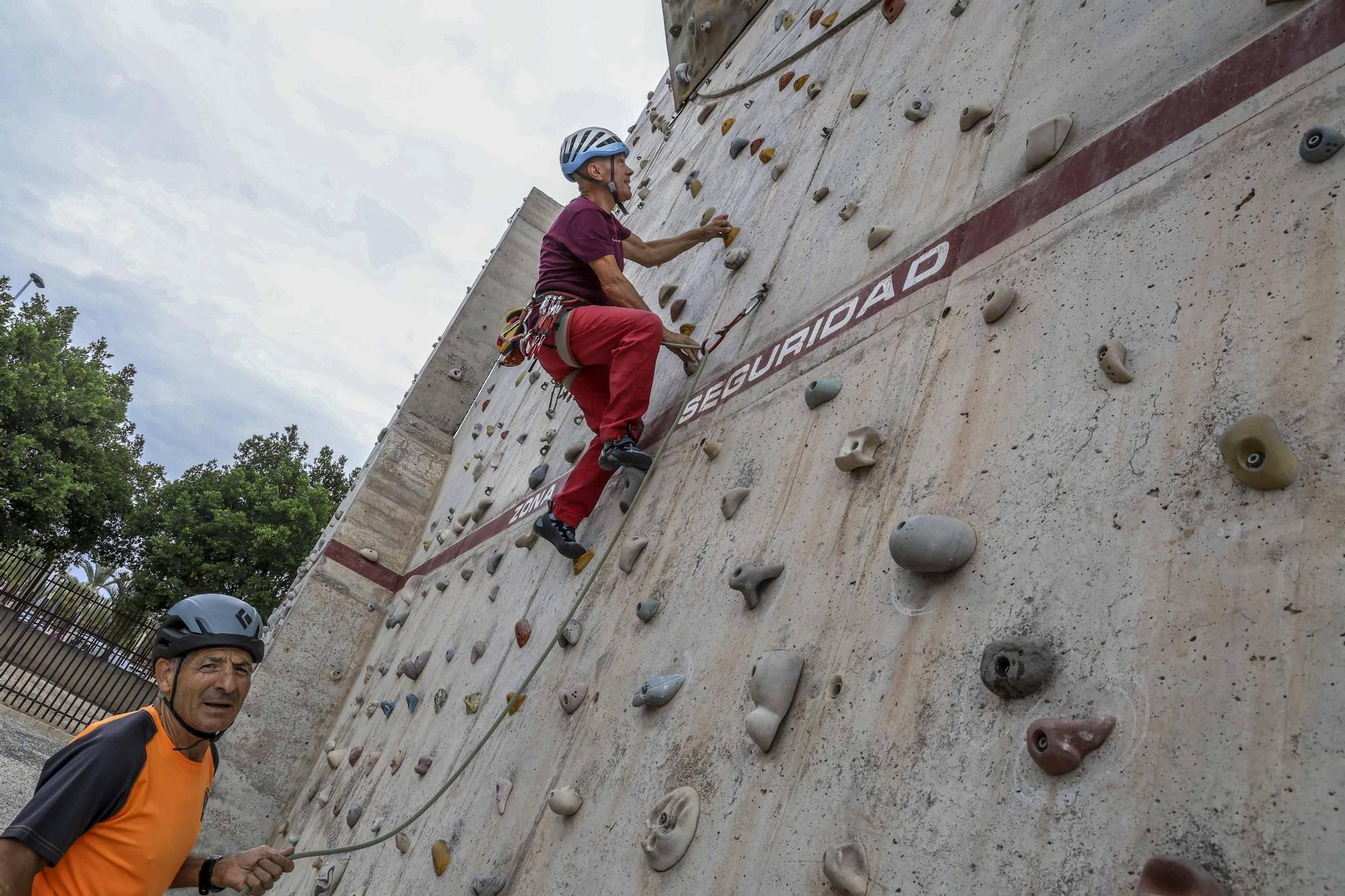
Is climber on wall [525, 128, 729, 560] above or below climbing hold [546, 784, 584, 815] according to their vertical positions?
above

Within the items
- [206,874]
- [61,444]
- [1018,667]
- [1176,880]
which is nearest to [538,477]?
[206,874]

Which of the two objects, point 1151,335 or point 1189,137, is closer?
point 1151,335

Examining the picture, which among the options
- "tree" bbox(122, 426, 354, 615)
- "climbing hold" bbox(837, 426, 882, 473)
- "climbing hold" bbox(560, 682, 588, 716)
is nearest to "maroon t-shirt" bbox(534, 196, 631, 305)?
"climbing hold" bbox(560, 682, 588, 716)

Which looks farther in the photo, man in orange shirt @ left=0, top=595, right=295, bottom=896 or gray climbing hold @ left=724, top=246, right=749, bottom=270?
gray climbing hold @ left=724, top=246, right=749, bottom=270

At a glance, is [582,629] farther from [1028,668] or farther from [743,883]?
[1028,668]

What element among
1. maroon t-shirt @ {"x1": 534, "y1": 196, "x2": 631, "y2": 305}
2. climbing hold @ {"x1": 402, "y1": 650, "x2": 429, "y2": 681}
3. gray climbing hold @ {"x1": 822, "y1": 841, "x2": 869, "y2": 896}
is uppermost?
Answer: maroon t-shirt @ {"x1": 534, "y1": 196, "x2": 631, "y2": 305}

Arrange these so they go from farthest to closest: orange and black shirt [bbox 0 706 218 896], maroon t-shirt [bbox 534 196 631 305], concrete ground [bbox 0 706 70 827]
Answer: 1. concrete ground [bbox 0 706 70 827]
2. maroon t-shirt [bbox 534 196 631 305]
3. orange and black shirt [bbox 0 706 218 896]

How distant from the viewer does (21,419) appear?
18500 mm

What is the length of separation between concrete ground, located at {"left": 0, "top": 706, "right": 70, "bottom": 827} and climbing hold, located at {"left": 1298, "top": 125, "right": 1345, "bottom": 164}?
4.28m

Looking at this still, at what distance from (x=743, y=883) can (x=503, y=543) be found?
9.49 ft

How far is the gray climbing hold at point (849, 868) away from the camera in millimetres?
1212

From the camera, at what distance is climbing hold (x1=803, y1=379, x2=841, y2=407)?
6.57 ft

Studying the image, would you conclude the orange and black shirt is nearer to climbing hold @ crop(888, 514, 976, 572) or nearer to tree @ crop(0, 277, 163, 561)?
climbing hold @ crop(888, 514, 976, 572)

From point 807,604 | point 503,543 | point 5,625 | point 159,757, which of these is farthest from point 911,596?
point 5,625
